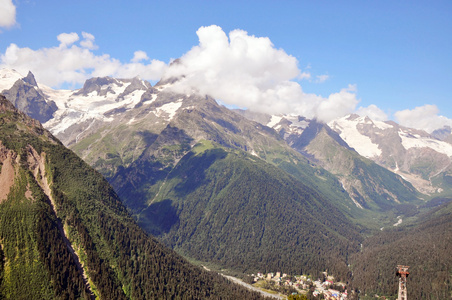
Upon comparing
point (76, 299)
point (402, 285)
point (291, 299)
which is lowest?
point (76, 299)

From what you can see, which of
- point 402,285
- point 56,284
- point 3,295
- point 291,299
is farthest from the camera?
point 56,284

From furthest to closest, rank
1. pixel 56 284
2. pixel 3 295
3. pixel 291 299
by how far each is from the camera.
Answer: pixel 56 284 → pixel 3 295 → pixel 291 299

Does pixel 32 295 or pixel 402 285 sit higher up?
pixel 402 285

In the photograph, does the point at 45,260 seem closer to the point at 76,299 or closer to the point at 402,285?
the point at 76,299

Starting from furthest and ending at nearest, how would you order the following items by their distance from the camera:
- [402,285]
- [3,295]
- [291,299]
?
1. [3,295]
2. [291,299]
3. [402,285]

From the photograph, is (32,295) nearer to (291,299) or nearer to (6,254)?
(6,254)

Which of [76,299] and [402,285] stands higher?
[402,285]

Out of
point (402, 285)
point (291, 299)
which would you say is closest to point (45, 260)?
point (291, 299)

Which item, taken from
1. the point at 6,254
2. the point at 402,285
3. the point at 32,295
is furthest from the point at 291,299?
the point at 6,254

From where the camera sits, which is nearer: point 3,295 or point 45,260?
point 3,295
